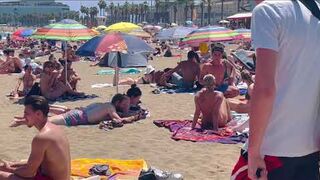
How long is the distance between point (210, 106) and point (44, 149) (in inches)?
129

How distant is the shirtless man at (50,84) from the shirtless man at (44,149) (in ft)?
18.6

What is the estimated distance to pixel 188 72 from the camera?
10609 mm

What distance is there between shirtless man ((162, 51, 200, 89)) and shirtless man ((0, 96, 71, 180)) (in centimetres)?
697

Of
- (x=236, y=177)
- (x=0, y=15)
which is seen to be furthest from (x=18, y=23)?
(x=236, y=177)

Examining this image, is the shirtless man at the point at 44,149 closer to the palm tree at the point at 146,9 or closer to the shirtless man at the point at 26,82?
the shirtless man at the point at 26,82

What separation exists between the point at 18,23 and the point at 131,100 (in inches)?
5068

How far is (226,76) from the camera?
943 centimetres

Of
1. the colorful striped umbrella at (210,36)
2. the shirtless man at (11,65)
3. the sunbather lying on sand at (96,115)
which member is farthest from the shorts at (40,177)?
the shirtless man at (11,65)

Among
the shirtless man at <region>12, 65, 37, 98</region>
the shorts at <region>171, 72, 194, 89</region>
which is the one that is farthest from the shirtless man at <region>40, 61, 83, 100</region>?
the shorts at <region>171, 72, 194, 89</region>

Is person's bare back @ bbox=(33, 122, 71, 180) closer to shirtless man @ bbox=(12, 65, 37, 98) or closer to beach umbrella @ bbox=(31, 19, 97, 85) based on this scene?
beach umbrella @ bbox=(31, 19, 97, 85)

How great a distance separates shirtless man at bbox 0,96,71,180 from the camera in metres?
3.58

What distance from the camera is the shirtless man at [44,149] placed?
3.58 metres

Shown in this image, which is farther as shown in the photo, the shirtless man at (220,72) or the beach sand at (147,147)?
the shirtless man at (220,72)

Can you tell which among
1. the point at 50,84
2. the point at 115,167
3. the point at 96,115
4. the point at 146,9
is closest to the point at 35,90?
the point at 50,84
